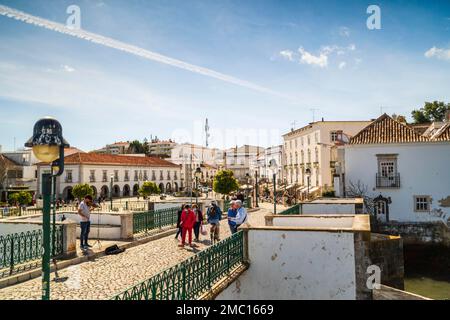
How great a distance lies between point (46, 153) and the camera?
4.37 meters

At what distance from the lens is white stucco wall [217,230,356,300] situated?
7.80m

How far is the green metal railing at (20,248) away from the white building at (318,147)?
1094 inches

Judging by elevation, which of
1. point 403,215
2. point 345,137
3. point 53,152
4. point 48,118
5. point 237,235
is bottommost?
point 403,215

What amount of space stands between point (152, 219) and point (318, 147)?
91.3ft

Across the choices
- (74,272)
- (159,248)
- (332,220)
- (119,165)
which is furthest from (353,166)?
(119,165)

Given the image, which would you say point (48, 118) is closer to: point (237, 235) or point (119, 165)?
point (237, 235)

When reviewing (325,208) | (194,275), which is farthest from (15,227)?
(325,208)

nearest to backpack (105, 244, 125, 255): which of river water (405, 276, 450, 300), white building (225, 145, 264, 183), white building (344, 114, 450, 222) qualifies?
river water (405, 276, 450, 300)

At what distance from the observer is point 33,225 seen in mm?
10586

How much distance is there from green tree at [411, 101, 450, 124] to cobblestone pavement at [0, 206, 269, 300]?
50.7m

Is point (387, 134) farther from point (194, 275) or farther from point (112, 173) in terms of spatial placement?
point (112, 173)

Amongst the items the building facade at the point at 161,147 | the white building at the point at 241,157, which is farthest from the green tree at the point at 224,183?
the building facade at the point at 161,147

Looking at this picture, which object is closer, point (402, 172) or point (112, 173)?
point (402, 172)
